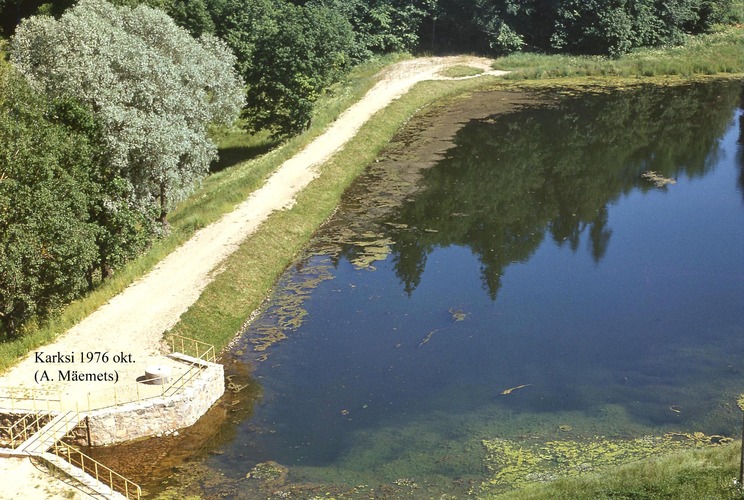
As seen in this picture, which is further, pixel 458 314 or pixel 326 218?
pixel 326 218

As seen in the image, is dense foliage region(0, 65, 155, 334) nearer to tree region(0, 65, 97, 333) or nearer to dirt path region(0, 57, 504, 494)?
tree region(0, 65, 97, 333)

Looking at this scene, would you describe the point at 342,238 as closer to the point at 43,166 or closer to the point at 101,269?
the point at 101,269

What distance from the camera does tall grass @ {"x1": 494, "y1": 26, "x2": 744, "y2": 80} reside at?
97250mm

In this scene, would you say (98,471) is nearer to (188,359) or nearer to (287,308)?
(188,359)

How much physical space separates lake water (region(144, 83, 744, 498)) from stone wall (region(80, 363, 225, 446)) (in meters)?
1.52

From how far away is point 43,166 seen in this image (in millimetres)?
39375

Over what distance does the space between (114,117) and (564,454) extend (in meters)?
27.7

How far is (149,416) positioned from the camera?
34.4m

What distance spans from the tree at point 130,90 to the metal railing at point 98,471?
17428 mm

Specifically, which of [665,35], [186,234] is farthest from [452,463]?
[665,35]

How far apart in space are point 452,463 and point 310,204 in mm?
29296

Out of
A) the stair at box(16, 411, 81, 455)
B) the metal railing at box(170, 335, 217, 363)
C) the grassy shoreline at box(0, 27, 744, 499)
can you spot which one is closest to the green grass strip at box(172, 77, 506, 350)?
the grassy shoreline at box(0, 27, 744, 499)

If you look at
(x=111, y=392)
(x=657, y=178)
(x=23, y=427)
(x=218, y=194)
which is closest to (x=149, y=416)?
(x=111, y=392)

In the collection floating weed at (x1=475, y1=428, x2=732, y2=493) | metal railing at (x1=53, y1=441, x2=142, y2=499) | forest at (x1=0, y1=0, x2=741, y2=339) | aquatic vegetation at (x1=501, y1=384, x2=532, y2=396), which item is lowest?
metal railing at (x1=53, y1=441, x2=142, y2=499)
